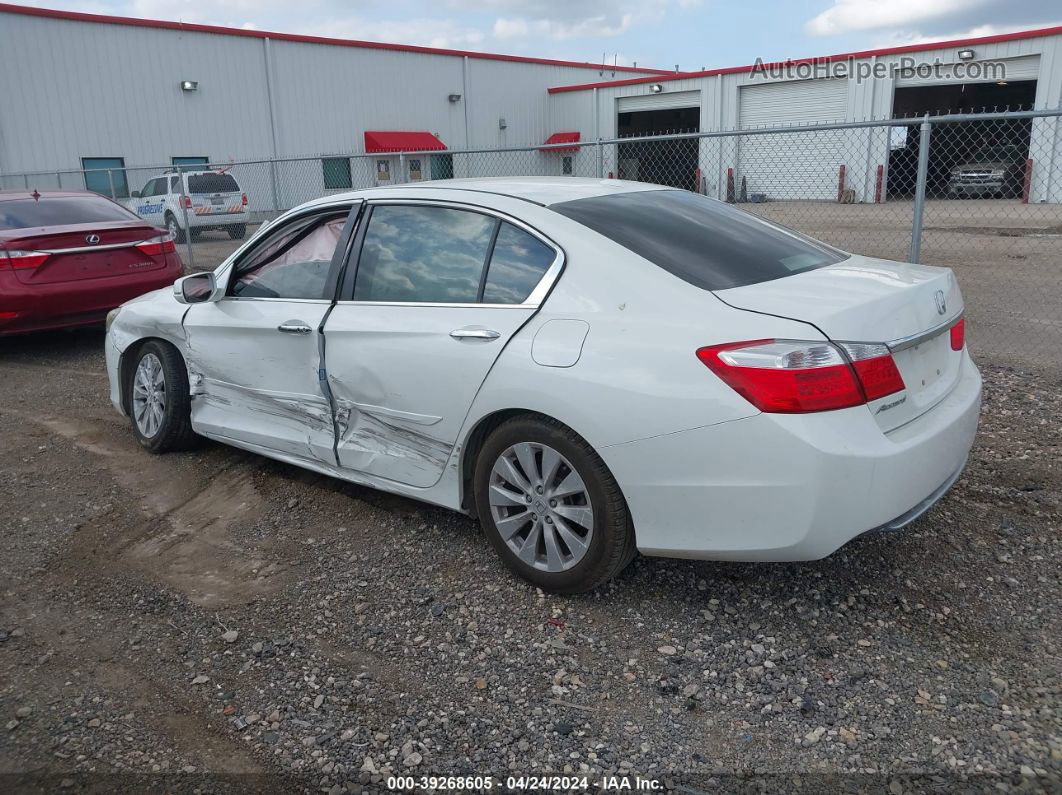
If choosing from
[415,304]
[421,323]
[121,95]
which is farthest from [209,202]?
[421,323]

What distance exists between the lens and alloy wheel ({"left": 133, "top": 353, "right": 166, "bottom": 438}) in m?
5.27

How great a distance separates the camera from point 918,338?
3184mm

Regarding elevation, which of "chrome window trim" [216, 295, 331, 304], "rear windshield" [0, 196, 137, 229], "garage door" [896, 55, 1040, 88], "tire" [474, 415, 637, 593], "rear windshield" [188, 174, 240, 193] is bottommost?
"tire" [474, 415, 637, 593]

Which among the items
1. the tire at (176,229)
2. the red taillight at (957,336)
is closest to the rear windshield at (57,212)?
the red taillight at (957,336)

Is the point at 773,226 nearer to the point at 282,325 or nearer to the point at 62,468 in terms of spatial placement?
the point at 282,325

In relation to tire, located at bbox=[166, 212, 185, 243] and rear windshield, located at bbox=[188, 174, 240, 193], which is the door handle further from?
rear windshield, located at bbox=[188, 174, 240, 193]

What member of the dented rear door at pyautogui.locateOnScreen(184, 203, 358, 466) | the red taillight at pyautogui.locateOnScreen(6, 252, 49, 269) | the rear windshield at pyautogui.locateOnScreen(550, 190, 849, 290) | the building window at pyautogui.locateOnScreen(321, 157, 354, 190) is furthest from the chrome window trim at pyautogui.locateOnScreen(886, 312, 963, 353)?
the building window at pyautogui.locateOnScreen(321, 157, 354, 190)

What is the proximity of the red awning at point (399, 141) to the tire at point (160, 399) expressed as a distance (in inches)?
1010

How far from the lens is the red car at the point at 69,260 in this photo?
769 cm

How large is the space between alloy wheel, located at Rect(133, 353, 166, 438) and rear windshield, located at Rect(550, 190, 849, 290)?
2.86m

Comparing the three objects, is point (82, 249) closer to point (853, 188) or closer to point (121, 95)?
point (121, 95)

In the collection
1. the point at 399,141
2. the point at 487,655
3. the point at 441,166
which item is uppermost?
the point at 399,141

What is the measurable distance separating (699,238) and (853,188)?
22.8 meters

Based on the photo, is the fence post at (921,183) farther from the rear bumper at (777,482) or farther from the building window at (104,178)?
the building window at (104,178)
